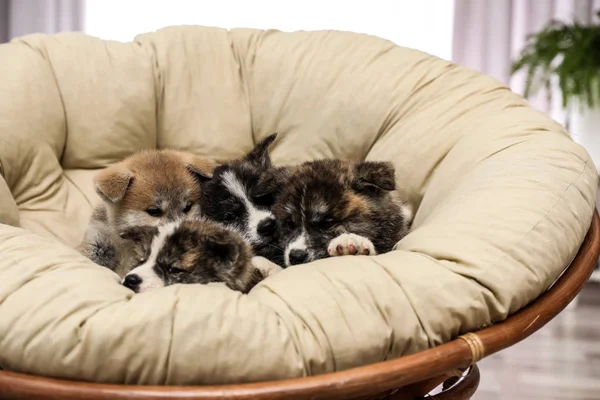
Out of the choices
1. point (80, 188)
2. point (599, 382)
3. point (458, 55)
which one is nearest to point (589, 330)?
point (599, 382)

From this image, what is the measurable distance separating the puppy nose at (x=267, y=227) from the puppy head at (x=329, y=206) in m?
0.07

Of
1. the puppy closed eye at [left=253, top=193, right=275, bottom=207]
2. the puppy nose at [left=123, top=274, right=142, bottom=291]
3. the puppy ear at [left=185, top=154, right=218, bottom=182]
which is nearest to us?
the puppy nose at [left=123, top=274, right=142, bottom=291]

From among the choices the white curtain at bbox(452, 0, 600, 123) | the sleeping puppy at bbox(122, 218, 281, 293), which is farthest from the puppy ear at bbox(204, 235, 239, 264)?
the white curtain at bbox(452, 0, 600, 123)

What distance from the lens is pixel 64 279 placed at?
1.78m

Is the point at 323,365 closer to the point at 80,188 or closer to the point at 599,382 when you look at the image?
the point at 80,188

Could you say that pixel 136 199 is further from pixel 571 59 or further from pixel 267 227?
pixel 571 59

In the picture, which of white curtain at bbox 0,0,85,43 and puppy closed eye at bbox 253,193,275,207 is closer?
puppy closed eye at bbox 253,193,275,207

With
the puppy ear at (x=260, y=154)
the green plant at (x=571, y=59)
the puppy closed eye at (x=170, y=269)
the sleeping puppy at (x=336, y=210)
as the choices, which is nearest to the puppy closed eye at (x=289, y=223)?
the sleeping puppy at (x=336, y=210)

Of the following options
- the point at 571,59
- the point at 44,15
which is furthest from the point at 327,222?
the point at 44,15

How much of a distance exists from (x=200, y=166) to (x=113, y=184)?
1.18 ft

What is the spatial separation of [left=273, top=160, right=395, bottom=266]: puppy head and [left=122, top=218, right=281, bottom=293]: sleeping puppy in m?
0.24

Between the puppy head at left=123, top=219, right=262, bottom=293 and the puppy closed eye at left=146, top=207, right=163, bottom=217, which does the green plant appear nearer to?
the puppy closed eye at left=146, top=207, right=163, bottom=217

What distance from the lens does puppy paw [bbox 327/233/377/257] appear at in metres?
2.16

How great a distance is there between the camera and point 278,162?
3.09 m
